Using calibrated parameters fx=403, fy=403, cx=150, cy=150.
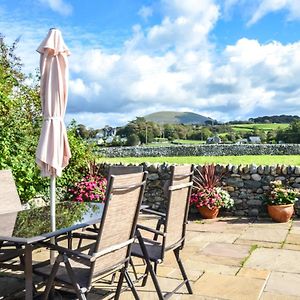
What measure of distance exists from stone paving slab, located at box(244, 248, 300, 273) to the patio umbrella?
2.45 meters

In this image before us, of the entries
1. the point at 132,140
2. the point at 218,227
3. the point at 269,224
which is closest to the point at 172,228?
the point at 218,227

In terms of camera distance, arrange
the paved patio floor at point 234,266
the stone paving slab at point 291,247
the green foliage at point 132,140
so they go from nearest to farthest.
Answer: the paved patio floor at point 234,266
the stone paving slab at point 291,247
the green foliage at point 132,140

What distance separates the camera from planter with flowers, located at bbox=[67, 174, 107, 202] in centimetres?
778

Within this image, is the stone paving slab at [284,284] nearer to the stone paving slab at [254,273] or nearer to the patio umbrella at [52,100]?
the stone paving slab at [254,273]

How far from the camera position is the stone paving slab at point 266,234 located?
5787 mm

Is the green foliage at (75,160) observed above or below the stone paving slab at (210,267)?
above

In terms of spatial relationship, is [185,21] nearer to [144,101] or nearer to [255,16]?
[255,16]

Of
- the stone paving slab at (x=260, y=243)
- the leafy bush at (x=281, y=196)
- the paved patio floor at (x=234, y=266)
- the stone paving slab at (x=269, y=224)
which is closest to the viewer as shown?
the paved patio floor at (x=234, y=266)

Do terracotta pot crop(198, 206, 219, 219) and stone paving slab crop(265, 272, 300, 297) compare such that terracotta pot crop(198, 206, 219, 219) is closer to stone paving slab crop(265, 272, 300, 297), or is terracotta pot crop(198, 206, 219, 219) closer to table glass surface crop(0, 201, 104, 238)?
stone paving slab crop(265, 272, 300, 297)

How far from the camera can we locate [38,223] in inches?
135

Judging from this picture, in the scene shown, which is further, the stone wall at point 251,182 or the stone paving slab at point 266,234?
the stone wall at point 251,182

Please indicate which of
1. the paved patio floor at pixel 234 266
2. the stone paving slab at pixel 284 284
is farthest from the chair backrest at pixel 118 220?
the stone paving slab at pixel 284 284

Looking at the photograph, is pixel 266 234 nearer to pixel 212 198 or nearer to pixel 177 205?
A: pixel 212 198

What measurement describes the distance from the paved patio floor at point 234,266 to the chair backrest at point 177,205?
0.57 metres
